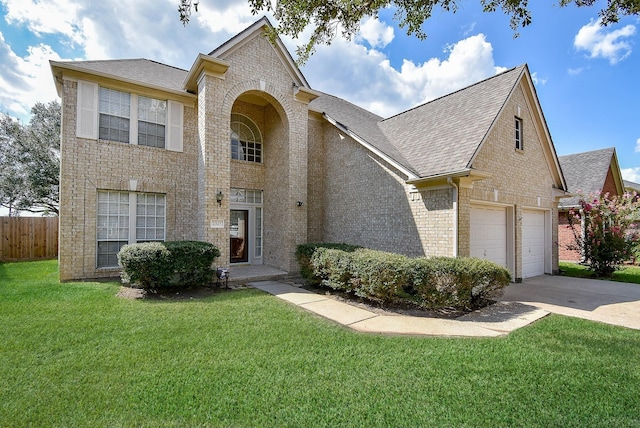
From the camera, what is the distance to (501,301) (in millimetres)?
7246

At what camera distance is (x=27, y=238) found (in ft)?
44.1

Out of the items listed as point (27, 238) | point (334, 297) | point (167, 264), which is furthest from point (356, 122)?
point (27, 238)

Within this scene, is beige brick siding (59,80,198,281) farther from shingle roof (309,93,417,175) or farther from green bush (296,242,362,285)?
shingle roof (309,93,417,175)

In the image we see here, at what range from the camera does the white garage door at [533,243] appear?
1071cm

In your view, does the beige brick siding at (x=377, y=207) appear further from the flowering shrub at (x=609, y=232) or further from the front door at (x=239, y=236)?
the flowering shrub at (x=609, y=232)

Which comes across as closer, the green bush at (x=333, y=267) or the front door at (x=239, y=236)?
the green bush at (x=333, y=267)

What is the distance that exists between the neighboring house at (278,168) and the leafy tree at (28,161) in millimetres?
14837

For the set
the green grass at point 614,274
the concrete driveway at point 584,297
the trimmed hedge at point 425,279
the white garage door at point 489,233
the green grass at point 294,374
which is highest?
the white garage door at point 489,233

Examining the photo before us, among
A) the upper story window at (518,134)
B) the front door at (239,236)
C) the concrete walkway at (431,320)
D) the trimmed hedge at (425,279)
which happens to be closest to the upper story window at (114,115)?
the front door at (239,236)

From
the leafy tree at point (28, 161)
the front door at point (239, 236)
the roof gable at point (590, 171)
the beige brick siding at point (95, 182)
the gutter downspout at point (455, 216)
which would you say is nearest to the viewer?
the gutter downspout at point (455, 216)

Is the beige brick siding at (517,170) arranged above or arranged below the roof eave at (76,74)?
below

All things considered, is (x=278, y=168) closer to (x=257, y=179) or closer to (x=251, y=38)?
(x=257, y=179)

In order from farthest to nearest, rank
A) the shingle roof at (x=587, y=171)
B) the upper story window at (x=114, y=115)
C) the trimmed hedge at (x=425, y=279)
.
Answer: the shingle roof at (x=587, y=171) → the upper story window at (x=114, y=115) → the trimmed hedge at (x=425, y=279)

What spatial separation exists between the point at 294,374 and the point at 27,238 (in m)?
16.4
